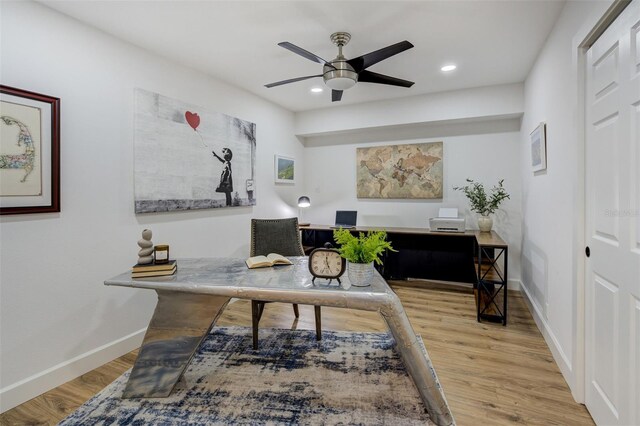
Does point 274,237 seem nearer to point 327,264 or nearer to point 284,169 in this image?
point 327,264

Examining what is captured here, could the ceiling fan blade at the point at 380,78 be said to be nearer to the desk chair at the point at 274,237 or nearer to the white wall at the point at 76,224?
the desk chair at the point at 274,237

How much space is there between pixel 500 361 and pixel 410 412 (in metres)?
1.02

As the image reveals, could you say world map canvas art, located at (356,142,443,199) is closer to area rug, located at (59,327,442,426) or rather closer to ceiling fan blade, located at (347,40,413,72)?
ceiling fan blade, located at (347,40,413,72)

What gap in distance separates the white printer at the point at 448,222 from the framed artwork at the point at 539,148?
110cm

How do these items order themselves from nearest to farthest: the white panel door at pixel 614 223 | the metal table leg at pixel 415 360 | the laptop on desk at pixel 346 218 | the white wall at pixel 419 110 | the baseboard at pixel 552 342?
the white panel door at pixel 614 223 < the metal table leg at pixel 415 360 < the baseboard at pixel 552 342 < the white wall at pixel 419 110 < the laptop on desk at pixel 346 218

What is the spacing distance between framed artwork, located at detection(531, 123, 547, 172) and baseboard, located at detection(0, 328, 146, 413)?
12.2 feet

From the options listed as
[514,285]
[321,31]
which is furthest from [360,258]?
[514,285]

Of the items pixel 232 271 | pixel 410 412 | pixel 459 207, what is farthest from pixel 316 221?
pixel 410 412

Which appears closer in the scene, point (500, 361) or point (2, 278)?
point (2, 278)

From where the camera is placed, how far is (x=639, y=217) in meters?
1.33

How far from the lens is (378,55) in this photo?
230cm

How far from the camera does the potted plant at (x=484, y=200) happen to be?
3.86 meters

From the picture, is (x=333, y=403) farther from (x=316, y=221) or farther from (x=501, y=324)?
(x=316, y=221)

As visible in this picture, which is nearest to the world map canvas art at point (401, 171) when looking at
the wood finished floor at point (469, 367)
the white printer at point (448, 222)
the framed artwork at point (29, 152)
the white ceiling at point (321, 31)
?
the white printer at point (448, 222)
